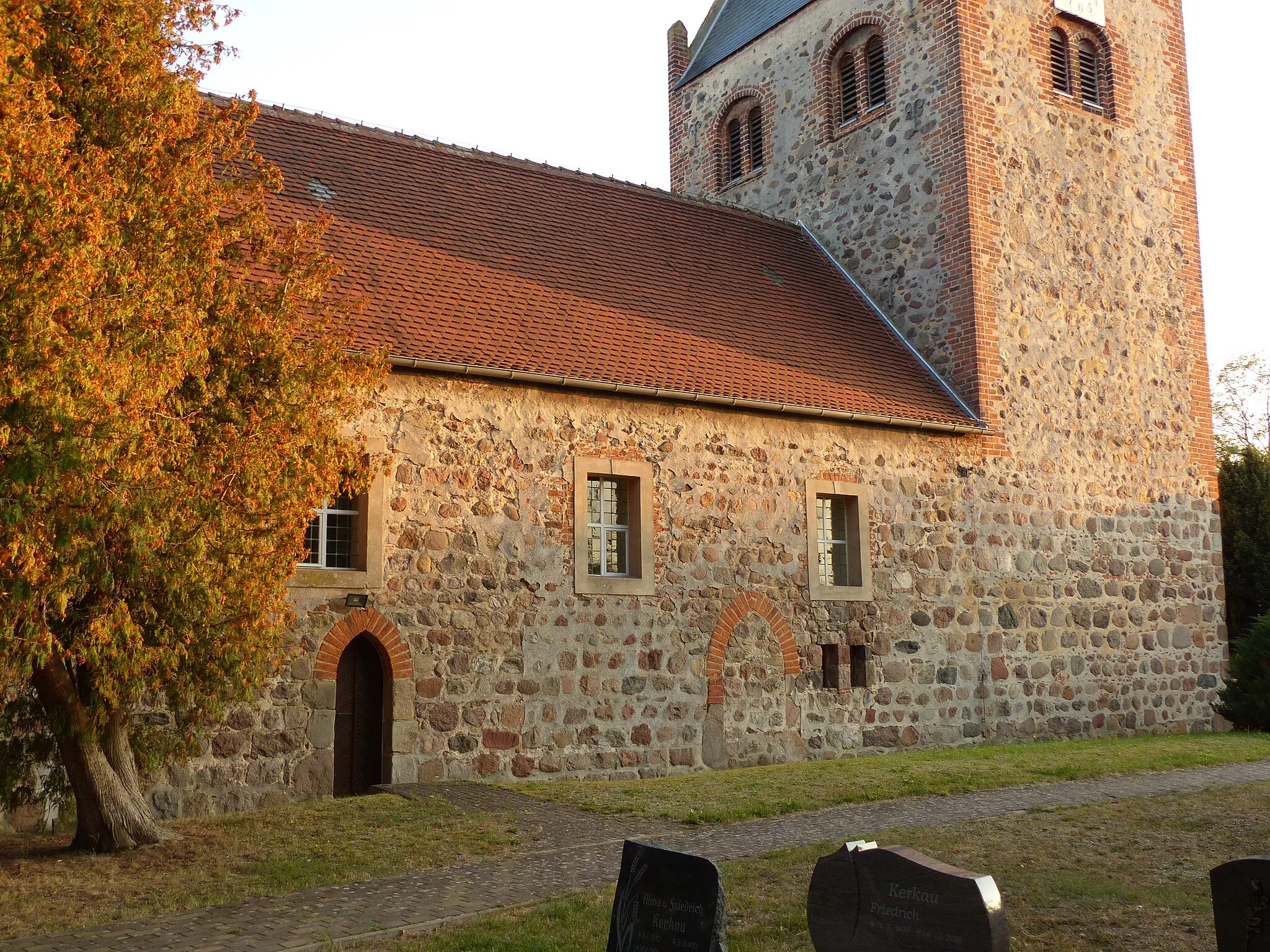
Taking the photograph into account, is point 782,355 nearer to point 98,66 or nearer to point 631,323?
point 631,323

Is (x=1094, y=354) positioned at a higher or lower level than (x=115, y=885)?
higher

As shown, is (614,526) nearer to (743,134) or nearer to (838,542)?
(838,542)

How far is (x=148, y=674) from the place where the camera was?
838cm

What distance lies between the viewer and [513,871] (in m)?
7.80

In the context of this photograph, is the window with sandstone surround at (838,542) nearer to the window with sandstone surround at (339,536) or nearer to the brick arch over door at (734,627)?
the brick arch over door at (734,627)

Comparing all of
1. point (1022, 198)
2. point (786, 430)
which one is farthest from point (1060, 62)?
point (786, 430)

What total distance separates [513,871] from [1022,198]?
13364 mm

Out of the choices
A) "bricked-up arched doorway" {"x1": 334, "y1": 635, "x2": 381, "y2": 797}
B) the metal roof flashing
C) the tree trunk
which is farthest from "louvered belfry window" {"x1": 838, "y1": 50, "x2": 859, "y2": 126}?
the tree trunk

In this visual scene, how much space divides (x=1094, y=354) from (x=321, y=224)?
12.6 m

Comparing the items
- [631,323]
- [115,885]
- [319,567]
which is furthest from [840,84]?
[115,885]

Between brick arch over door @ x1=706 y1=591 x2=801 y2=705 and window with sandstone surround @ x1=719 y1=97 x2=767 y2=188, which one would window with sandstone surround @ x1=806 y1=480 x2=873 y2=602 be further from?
window with sandstone surround @ x1=719 y1=97 x2=767 y2=188

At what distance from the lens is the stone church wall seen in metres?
11.7

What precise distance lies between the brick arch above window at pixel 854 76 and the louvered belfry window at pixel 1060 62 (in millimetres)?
2530

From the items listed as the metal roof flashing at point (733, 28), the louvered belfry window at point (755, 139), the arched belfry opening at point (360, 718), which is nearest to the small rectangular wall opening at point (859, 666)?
the arched belfry opening at point (360, 718)
